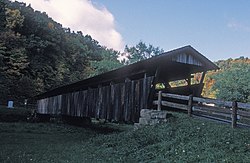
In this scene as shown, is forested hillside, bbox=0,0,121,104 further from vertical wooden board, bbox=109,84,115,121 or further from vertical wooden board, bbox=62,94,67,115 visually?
vertical wooden board, bbox=109,84,115,121

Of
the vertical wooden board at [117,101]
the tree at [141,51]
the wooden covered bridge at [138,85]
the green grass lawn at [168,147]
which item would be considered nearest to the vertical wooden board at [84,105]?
the wooden covered bridge at [138,85]

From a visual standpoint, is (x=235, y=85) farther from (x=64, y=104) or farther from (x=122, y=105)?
(x=122, y=105)

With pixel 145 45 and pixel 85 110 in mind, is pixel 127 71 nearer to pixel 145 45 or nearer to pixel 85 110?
pixel 85 110

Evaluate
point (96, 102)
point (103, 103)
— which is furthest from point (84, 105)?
point (103, 103)

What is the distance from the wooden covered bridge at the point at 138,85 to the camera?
524 inches

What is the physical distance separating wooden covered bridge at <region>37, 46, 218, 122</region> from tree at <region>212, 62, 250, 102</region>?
622 inches

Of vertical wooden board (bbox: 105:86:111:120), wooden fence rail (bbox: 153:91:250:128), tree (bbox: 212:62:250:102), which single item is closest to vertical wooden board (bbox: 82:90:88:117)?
vertical wooden board (bbox: 105:86:111:120)

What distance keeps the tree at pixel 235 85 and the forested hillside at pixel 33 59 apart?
17.0 metres

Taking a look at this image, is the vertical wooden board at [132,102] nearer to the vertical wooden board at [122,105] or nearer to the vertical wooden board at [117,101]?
the vertical wooden board at [122,105]

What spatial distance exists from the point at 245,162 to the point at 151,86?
7.30 metres

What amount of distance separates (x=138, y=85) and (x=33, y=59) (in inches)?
1253

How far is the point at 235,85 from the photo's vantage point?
31.4m

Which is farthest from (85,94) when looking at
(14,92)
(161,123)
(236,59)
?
(236,59)

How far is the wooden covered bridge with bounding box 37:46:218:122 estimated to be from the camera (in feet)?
43.7
